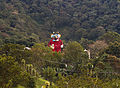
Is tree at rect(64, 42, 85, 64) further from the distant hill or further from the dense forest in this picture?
the distant hill

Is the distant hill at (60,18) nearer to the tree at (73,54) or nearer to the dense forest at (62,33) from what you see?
the dense forest at (62,33)

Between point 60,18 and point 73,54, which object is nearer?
point 73,54

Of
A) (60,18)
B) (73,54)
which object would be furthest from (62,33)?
(73,54)

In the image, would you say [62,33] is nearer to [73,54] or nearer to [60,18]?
[60,18]

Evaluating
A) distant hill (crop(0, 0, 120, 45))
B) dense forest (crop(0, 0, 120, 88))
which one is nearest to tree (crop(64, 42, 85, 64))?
dense forest (crop(0, 0, 120, 88))

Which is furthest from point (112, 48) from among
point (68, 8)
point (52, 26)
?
point (68, 8)

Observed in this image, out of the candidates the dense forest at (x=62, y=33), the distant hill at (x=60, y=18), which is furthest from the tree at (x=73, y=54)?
the distant hill at (x=60, y=18)

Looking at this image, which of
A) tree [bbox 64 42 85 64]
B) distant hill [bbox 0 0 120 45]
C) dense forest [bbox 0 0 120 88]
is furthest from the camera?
distant hill [bbox 0 0 120 45]
